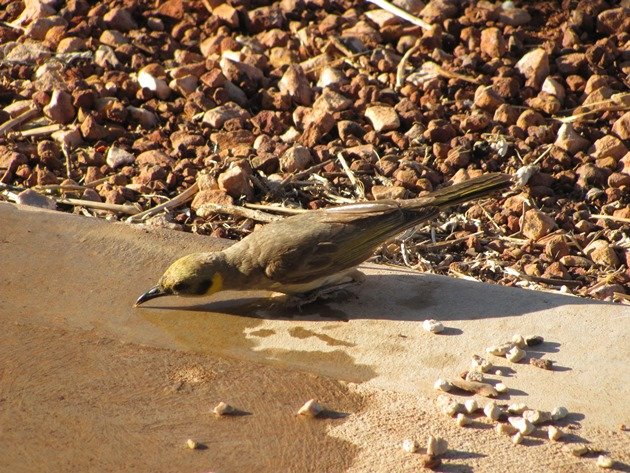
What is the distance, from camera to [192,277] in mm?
5258

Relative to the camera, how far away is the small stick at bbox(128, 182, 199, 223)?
6.86 metres

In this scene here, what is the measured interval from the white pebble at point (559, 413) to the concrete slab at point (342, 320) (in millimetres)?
63

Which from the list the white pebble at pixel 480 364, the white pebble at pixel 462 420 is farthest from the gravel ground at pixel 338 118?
the white pebble at pixel 462 420

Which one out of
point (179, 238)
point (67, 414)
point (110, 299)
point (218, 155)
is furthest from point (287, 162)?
point (67, 414)

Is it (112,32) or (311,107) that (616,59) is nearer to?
(311,107)

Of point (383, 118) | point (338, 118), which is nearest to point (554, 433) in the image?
point (383, 118)

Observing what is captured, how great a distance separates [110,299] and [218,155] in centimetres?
235

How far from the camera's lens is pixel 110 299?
5.30m

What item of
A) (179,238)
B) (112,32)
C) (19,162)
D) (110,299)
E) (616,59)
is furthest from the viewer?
(112,32)

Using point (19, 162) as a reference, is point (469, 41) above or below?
above

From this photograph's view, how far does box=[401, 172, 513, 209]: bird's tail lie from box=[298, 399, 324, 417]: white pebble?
161 cm

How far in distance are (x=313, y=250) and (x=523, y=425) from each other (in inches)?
67.1

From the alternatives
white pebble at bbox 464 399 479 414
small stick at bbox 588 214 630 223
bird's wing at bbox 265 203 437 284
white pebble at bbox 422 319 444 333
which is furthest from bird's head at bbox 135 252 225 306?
small stick at bbox 588 214 630 223

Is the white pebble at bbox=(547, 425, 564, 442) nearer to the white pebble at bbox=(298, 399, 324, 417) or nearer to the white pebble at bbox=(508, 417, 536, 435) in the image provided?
the white pebble at bbox=(508, 417, 536, 435)
